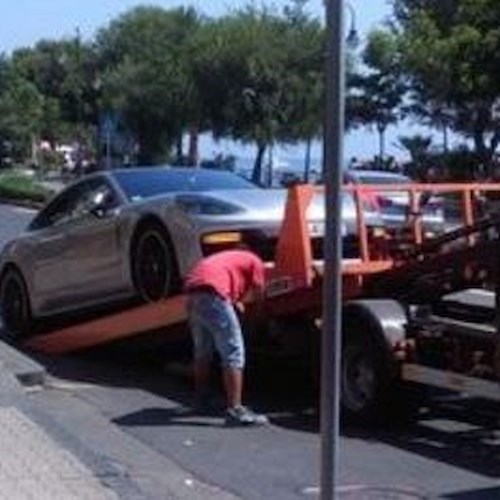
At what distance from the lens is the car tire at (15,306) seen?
15.8 meters

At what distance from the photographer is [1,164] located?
326 ft

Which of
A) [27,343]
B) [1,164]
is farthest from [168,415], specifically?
[1,164]

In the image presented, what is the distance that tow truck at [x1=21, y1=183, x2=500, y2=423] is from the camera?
10375 millimetres

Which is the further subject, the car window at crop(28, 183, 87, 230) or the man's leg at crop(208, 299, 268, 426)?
the car window at crop(28, 183, 87, 230)

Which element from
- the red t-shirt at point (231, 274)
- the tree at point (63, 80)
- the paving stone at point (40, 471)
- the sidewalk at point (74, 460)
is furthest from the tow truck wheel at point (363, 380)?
the tree at point (63, 80)

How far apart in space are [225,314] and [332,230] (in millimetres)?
5761

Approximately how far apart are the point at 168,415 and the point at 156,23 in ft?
211

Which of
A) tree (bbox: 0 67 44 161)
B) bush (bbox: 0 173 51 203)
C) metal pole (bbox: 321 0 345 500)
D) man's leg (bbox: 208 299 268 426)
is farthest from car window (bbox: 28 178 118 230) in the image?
tree (bbox: 0 67 44 161)

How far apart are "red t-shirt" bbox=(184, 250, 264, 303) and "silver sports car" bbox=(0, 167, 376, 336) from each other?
1.76ft

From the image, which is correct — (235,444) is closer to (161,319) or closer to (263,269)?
(263,269)

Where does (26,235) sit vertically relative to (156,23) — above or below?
below

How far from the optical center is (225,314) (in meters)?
11.2

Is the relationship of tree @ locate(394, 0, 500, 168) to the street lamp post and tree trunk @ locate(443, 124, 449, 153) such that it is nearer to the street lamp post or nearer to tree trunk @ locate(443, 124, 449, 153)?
tree trunk @ locate(443, 124, 449, 153)

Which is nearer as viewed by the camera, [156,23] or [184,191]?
[184,191]
